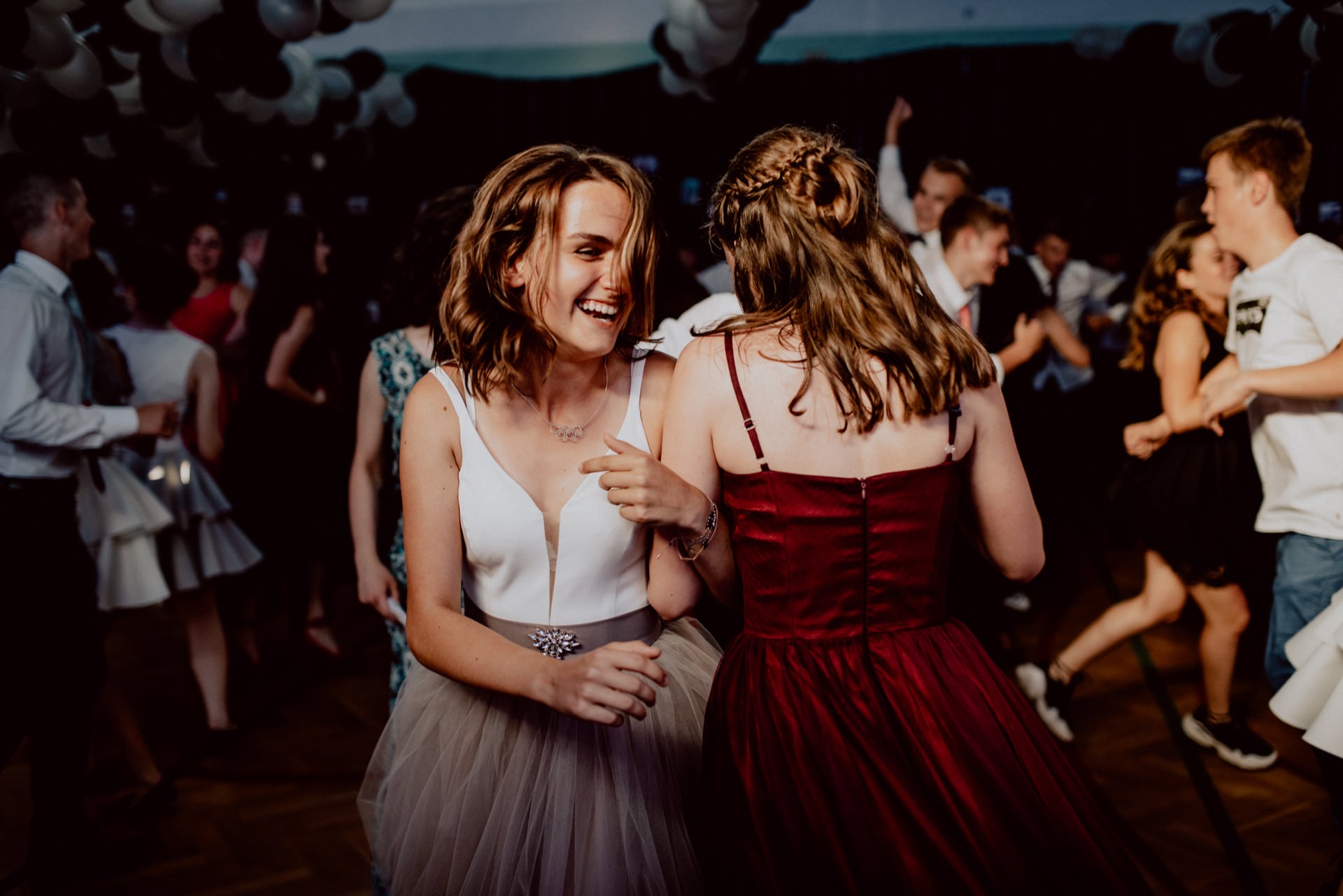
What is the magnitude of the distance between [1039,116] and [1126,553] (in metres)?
5.80

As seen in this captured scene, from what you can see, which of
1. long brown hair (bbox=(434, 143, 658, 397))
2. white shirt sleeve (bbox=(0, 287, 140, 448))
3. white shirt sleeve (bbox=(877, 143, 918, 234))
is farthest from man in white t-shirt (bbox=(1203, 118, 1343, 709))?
white shirt sleeve (bbox=(0, 287, 140, 448))

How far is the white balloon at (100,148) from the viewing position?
22.8 ft

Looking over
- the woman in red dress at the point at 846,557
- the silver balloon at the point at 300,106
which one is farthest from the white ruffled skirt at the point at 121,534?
the silver balloon at the point at 300,106

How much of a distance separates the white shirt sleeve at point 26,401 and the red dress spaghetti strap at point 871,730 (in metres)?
1.77

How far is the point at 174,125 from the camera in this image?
6.15m

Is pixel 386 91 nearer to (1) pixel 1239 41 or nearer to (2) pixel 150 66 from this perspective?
(2) pixel 150 66

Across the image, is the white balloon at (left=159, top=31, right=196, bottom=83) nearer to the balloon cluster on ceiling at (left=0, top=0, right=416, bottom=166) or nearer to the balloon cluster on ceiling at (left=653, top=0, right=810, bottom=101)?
the balloon cluster on ceiling at (left=0, top=0, right=416, bottom=166)

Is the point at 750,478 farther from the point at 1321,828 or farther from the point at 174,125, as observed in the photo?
the point at 174,125

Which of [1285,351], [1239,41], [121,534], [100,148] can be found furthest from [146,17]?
[1239,41]

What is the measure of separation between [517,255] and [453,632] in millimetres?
514

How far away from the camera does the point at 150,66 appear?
18.6 ft

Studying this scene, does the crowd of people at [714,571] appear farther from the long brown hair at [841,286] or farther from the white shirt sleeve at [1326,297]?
the white shirt sleeve at [1326,297]

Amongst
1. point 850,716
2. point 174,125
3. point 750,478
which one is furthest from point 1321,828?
point 174,125

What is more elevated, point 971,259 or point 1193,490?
point 971,259
